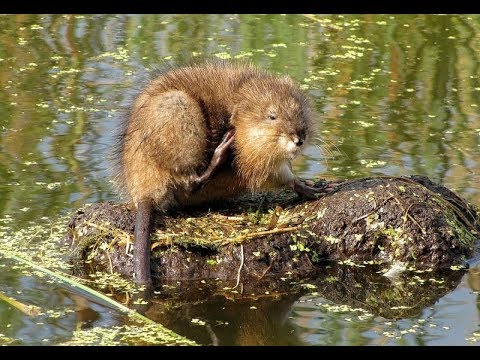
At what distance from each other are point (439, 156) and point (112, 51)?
3.48 metres

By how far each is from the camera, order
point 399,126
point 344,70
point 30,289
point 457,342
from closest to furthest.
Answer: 1. point 457,342
2. point 30,289
3. point 399,126
4. point 344,70

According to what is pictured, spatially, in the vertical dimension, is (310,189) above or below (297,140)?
below

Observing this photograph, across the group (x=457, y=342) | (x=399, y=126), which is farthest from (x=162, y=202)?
(x=399, y=126)

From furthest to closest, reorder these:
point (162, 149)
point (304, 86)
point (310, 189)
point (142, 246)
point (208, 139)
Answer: point (304, 86), point (310, 189), point (208, 139), point (162, 149), point (142, 246)

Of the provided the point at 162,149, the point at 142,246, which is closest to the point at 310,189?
the point at 162,149

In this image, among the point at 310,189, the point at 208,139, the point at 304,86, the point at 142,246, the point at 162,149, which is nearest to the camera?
the point at 142,246

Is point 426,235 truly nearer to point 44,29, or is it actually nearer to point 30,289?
point 30,289

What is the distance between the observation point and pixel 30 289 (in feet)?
20.5

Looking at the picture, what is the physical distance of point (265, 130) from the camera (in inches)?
262

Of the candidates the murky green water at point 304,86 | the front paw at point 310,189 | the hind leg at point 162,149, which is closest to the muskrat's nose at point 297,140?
the front paw at point 310,189

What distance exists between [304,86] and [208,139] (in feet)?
9.79

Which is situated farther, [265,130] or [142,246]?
[265,130]

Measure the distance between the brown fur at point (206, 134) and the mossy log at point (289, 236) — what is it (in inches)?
6.9

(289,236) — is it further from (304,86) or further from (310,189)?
(304,86)
